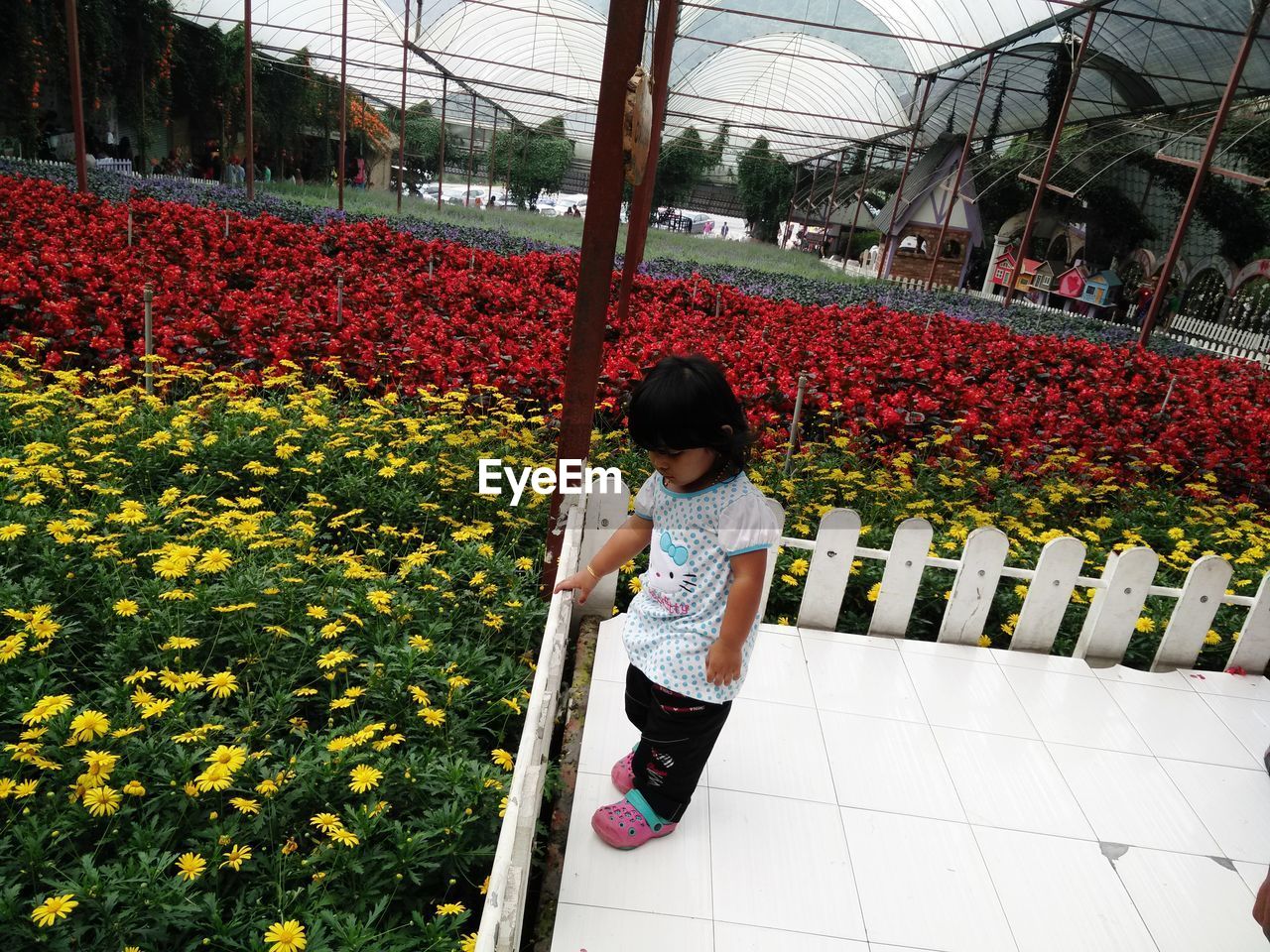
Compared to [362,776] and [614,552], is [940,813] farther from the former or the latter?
[362,776]

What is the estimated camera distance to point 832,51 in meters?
23.4

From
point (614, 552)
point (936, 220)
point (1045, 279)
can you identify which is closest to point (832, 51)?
point (936, 220)

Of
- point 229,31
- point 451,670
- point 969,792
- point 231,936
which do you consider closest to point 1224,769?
point 969,792

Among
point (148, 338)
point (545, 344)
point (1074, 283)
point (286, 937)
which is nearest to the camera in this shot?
point (286, 937)

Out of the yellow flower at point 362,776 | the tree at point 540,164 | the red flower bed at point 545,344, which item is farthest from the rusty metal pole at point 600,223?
the tree at point 540,164

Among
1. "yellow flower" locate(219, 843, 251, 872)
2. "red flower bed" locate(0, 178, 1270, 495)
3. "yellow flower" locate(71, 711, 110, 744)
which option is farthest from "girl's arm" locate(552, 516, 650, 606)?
"red flower bed" locate(0, 178, 1270, 495)

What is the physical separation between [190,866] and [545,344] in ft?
14.2

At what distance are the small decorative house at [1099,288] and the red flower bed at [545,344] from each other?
1631 centimetres

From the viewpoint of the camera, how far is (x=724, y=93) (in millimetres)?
32312

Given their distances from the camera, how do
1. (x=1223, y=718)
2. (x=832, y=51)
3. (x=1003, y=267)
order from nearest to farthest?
(x=1223, y=718)
(x=832, y=51)
(x=1003, y=267)

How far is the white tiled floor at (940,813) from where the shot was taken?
1.80 meters

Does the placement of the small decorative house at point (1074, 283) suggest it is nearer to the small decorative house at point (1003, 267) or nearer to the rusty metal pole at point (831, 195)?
the small decorative house at point (1003, 267)

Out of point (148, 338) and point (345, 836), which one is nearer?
point (345, 836)

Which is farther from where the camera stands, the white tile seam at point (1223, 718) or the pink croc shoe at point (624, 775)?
the white tile seam at point (1223, 718)
